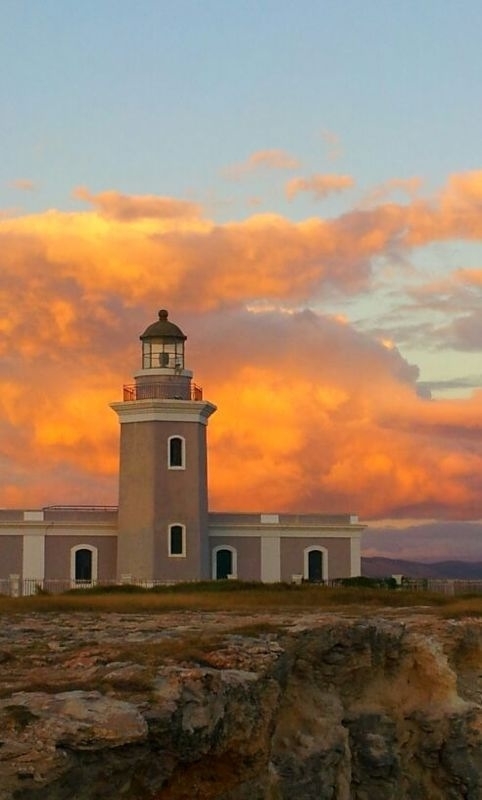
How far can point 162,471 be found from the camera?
158 ft

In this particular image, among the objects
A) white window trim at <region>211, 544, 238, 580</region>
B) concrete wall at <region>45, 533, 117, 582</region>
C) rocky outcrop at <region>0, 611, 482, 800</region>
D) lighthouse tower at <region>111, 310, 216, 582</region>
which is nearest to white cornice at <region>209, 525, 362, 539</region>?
white window trim at <region>211, 544, 238, 580</region>

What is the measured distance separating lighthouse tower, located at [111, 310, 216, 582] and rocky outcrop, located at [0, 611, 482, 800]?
95.2 ft

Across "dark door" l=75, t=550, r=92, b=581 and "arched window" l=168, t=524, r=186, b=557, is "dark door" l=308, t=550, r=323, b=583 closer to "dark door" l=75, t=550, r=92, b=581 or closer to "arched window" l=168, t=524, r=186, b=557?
"arched window" l=168, t=524, r=186, b=557

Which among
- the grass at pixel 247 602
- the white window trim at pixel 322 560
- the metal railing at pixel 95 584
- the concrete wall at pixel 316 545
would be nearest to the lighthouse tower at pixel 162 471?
the metal railing at pixel 95 584

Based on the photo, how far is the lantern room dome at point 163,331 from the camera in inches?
1938

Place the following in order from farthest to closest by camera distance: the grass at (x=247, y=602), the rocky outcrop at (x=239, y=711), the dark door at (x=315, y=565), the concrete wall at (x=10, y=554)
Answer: the dark door at (x=315, y=565), the concrete wall at (x=10, y=554), the grass at (x=247, y=602), the rocky outcrop at (x=239, y=711)

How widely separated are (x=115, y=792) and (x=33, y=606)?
51.1 feet

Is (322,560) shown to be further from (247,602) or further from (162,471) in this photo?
(247,602)

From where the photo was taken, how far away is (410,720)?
14.4 m

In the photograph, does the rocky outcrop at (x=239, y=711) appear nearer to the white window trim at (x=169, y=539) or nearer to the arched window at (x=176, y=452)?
the white window trim at (x=169, y=539)

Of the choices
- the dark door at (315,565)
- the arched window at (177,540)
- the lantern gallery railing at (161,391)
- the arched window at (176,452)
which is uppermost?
the lantern gallery railing at (161,391)

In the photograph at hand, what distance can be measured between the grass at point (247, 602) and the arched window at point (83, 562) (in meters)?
10.3

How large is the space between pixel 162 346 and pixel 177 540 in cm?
788

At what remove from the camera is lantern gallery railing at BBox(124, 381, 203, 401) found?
4869 centimetres
